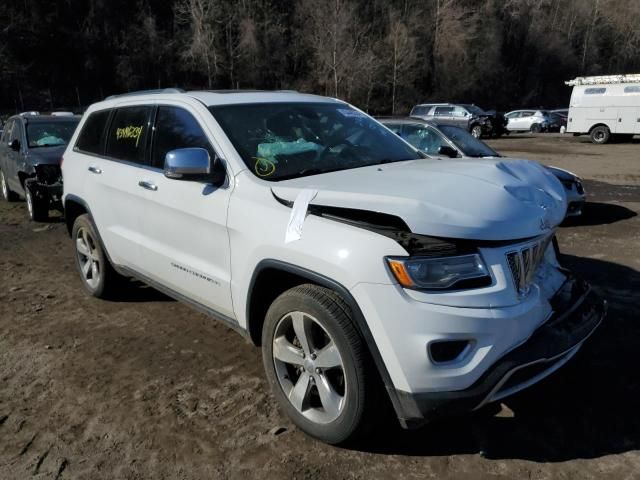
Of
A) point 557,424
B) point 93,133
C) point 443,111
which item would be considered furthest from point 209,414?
point 443,111

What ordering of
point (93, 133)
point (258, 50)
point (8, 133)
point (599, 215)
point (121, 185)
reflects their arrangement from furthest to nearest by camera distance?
point (258, 50) < point (8, 133) < point (599, 215) < point (93, 133) < point (121, 185)

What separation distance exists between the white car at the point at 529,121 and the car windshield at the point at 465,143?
28636mm

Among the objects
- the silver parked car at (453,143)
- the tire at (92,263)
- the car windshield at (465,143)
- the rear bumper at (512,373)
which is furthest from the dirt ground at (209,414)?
the car windshield at (465,143)

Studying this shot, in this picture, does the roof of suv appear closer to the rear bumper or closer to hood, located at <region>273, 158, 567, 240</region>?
hood, located at <region>273, 158, 567, 240</region>

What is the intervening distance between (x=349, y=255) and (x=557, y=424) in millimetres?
1559

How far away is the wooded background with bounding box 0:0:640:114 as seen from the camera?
45.5 metres

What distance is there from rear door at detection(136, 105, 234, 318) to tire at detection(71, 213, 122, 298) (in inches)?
36.0

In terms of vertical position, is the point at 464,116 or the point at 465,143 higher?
the point at 465,143

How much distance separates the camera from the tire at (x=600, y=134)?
23938 millimetres

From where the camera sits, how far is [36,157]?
27.6 feet

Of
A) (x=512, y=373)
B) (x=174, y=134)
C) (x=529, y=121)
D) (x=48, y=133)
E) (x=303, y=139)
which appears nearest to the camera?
(x=512, y=373)

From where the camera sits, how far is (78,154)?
5078 millimetres

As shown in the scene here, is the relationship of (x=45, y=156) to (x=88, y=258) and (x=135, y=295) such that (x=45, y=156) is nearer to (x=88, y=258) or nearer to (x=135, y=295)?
(x=88, y=258)

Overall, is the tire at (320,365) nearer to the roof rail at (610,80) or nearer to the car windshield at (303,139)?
the car windshield at (303,139)
